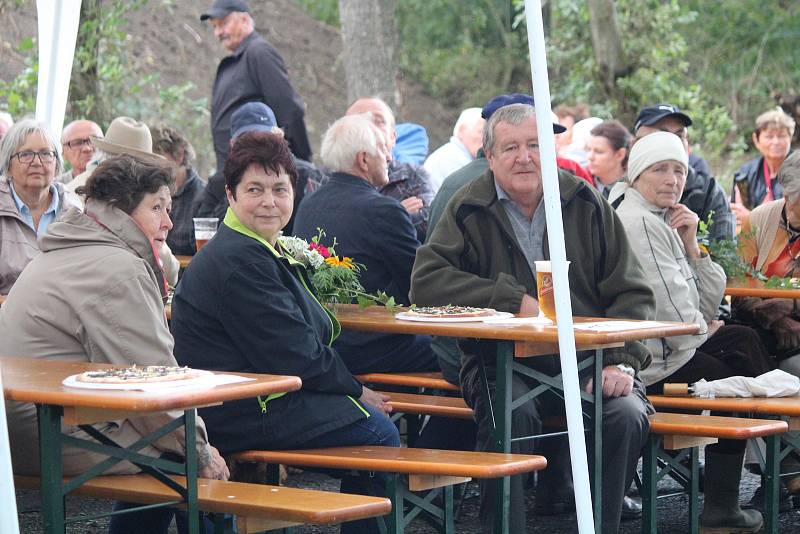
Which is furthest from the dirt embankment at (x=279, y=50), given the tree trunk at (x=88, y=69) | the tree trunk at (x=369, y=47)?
the tree trunk at (x=88, y=69)

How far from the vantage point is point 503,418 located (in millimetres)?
4898

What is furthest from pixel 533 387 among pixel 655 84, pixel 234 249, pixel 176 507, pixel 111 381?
pixel 655 84

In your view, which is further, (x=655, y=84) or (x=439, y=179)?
(x=655, y=84)

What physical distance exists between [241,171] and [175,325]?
0.64 m

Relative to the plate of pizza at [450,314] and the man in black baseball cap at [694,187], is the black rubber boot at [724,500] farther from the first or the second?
the man in black baseball cap at [694,187]

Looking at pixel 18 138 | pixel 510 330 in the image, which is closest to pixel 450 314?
pixel 510 330

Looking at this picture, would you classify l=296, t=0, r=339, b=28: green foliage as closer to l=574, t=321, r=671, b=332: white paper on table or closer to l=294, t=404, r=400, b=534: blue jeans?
l=574, t=321, r=671, b=332: white paper on table

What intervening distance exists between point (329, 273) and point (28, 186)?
203 centimetres

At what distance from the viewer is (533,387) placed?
212 inches

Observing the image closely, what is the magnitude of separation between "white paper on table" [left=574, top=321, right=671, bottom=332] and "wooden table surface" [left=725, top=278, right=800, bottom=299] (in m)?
1.20

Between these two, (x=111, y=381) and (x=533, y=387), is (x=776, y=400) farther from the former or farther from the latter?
(x=111, y=381)

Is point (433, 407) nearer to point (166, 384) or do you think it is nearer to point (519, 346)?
point (519, 346)

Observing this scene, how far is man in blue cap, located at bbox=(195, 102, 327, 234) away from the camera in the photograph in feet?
26.8

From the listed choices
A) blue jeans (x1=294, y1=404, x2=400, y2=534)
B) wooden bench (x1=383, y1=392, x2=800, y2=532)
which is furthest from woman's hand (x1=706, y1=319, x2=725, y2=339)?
blue jeans (x1=294, y1=404, x2=400, y2=534)
